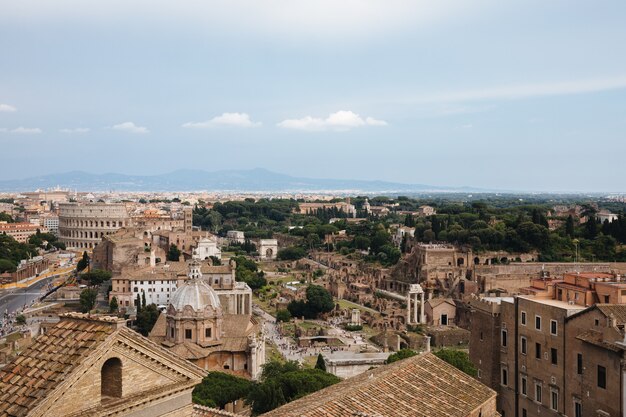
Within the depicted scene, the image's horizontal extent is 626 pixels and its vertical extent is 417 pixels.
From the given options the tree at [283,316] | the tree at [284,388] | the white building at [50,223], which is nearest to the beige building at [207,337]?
the tree at [284,388]

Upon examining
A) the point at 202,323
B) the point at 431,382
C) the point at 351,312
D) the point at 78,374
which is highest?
the point at 78,374

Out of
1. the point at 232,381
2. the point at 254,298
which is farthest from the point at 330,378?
the point at 254,298

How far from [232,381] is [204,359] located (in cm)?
680

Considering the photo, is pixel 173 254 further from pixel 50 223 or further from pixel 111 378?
pixel 111 378

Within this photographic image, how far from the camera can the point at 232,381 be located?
24.9 metres

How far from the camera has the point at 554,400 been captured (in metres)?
20.3

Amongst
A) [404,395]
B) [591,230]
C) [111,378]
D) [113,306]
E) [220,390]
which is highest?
[111,378]

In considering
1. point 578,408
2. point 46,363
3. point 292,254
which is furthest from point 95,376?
point 292,254

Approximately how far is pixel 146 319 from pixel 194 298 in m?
7.14

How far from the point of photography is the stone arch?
8602 mm

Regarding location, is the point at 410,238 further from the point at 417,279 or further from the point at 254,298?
the point at 254,298

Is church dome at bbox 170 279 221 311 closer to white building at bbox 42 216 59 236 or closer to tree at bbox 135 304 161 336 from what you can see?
tree at bbox 135 304 161 336

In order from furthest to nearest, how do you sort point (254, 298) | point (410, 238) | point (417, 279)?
point (410, 238) → point (417, 279) → point (254, 298)

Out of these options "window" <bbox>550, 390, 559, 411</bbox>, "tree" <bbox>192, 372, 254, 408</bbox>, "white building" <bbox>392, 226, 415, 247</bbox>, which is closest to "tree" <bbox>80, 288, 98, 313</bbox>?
"tree" <bbox>192, 372, 254, 408</bbox>
